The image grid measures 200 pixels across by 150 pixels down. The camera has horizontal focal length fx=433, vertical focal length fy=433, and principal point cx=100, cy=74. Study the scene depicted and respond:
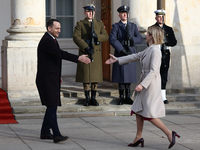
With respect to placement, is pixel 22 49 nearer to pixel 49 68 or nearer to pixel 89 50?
pixel 89 50

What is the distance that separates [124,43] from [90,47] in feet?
2.45

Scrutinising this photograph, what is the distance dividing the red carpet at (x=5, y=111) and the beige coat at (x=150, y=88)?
9.43 feet

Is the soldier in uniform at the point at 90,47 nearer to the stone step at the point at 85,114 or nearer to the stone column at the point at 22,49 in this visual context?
the stone step at the point at 85,114

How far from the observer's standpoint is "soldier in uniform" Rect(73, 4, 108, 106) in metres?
8.56

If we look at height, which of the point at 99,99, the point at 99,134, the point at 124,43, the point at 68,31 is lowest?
the point at 99,134

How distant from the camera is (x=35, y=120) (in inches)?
311

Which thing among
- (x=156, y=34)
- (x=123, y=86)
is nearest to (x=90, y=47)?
(x=123, y=86)

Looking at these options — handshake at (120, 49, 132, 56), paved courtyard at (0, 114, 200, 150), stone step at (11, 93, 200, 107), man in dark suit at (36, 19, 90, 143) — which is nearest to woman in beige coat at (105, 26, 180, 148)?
paved courtyard at (0, 114, 200, 150)

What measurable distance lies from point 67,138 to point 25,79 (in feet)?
10.0

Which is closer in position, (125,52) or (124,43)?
(125,52)

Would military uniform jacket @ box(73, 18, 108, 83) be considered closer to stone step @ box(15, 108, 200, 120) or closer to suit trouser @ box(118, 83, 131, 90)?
suit trouser @ box(118, 83, 131, 90)

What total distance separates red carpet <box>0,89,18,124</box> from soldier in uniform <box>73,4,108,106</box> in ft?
4.92

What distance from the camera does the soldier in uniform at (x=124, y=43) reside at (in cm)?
880

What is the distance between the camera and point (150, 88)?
5812 mm
